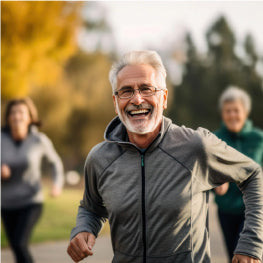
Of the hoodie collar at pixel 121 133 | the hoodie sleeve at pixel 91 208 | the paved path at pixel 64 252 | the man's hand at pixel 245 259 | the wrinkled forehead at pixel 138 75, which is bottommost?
the paved path at pixel 64 252

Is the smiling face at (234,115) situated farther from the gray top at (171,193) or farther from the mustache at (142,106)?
the mustache at (142,106)

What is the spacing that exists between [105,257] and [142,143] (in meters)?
4.26

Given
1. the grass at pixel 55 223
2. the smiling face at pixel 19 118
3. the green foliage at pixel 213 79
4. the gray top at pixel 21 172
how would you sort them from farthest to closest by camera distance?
the green foliage at pixel 213 79, the grass at pixel 55 223, the smiling face at pixel 19 118, the gray top at pixel 21 172

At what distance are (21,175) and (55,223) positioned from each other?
4.16 metres

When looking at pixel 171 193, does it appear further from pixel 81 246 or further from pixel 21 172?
pixel 21 172

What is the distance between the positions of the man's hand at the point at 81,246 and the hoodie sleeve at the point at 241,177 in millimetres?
740

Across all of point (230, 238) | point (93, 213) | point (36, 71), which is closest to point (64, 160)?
point (36, 71)

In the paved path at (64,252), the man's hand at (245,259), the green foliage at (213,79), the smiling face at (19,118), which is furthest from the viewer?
the green foliage at (213,79)

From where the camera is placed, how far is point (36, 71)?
10617 millimetres

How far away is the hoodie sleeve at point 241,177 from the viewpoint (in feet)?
8.07

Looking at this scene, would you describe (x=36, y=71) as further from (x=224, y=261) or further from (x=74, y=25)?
(x=224, y=261)

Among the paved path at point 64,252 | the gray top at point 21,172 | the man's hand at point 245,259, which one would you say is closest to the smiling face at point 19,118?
the gray top at point 21,172

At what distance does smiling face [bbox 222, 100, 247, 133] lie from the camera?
16.5 feet

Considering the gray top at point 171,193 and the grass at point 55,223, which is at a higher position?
the gray top at point 171,193
